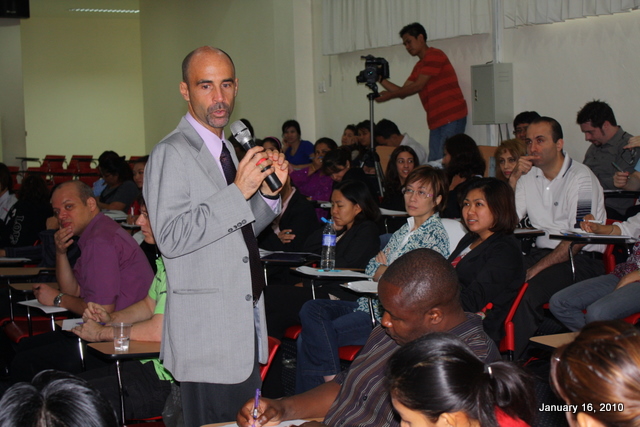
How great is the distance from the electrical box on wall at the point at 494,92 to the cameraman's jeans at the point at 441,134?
16.0 inches

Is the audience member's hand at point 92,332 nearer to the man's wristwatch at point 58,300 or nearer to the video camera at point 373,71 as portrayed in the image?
the man's wristwatch at point 58,300

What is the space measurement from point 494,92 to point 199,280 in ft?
17.4

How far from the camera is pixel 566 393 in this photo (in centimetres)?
119

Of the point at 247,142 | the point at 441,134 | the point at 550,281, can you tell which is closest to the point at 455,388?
the point at 247,142

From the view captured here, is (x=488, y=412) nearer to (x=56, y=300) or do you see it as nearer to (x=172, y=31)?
(x=56, y=300)

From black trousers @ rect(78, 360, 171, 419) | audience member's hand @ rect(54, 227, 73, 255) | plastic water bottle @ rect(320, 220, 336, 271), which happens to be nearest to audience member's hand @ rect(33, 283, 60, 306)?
audience member's hand @ rect(54, 227, 73, 255)

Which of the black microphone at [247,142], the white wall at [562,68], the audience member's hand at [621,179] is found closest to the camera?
the black microphone at [247,142]

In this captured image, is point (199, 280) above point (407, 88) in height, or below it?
below

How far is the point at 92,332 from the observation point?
301 centimetres

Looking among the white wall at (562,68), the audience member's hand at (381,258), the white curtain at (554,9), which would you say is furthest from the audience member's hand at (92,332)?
the white curtain at (554,9)

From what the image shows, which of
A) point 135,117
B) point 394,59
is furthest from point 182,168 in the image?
point 135,117

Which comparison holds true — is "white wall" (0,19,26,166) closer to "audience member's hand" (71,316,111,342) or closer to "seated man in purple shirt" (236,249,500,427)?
"audience member's hand" (71,316,111,342)

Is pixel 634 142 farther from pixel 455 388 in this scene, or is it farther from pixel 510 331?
pixel 455 388

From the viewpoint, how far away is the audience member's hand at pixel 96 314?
313 centimetres
